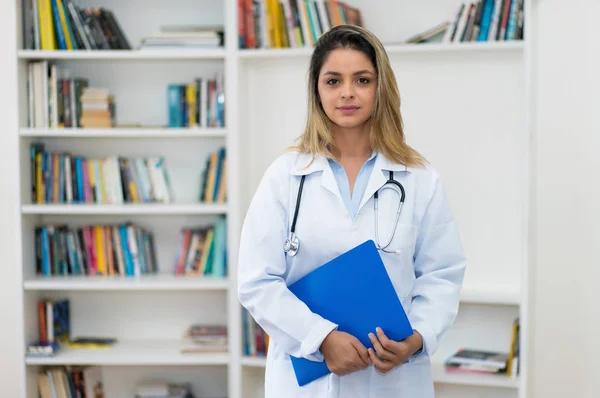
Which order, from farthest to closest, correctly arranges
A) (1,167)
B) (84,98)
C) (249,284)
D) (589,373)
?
(1,167), (84,98), (589,373), (249,284)

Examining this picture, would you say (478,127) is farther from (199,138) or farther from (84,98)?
(84,98)

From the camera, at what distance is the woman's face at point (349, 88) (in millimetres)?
1724

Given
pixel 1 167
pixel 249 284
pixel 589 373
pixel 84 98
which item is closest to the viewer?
pixel 249 284

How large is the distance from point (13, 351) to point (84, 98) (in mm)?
1305

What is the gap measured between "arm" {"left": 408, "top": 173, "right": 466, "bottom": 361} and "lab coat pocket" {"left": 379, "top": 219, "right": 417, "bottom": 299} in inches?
1.1

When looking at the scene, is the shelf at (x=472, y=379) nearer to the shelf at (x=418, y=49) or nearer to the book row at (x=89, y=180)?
the book row at (x=89, y=180)

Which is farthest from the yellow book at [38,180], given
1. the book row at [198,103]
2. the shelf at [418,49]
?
the shelf at [418,49]

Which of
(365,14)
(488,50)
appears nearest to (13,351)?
(365,14)

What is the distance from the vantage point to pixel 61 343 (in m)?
3.57

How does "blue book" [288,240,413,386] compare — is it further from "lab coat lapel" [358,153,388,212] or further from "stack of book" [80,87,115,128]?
"stack of book" [80,87,115,128]

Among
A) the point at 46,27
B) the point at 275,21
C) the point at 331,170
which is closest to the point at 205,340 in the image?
the point at 275,21

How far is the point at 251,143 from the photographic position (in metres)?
3.51

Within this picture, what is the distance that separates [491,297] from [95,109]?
1875 mm

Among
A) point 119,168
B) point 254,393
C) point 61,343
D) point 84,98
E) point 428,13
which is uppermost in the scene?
point 428,13
